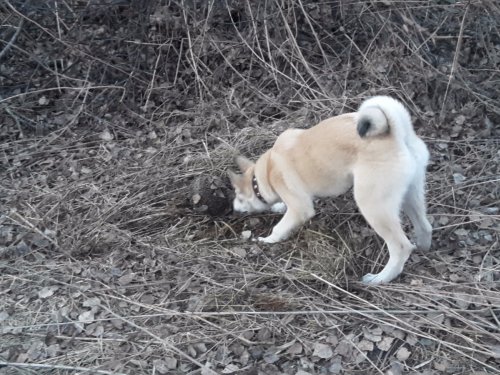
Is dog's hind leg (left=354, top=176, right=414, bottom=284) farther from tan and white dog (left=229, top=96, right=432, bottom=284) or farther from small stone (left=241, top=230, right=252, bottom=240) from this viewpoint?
small stone (left=241, top=230, right=252, bottom=240)

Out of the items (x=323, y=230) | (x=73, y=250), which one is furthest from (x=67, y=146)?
(x=323, y=230)

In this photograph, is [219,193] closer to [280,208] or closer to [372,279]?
[280,208]

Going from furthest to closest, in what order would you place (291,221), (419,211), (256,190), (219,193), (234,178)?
1. (219,193)
2. (234,178)
3. (256,190)
4. (291,221)
5. (419,211)

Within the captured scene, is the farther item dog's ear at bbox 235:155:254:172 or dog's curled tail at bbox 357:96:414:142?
dog's ear at bbox 235:155:254:172

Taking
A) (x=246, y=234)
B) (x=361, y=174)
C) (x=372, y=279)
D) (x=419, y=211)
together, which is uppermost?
(x=361, y=174)

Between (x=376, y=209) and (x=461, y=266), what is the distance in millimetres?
836

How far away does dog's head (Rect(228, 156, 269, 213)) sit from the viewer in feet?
15.7

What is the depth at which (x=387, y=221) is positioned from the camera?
3797 mm

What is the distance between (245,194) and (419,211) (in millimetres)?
1454

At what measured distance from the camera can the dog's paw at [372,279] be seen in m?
3.95

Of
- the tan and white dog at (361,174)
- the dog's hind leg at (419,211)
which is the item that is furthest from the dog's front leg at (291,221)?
the dog's hind leg at (419,211)

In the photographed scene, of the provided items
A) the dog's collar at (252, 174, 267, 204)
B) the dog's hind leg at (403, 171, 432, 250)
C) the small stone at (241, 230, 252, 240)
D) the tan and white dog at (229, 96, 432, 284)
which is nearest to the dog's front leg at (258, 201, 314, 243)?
the tan and white dog at (229, 96, 432, 284)

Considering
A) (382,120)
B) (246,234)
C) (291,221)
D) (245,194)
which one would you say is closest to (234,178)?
(245,194)

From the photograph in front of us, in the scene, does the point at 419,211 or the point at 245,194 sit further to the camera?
the point at 245,194
